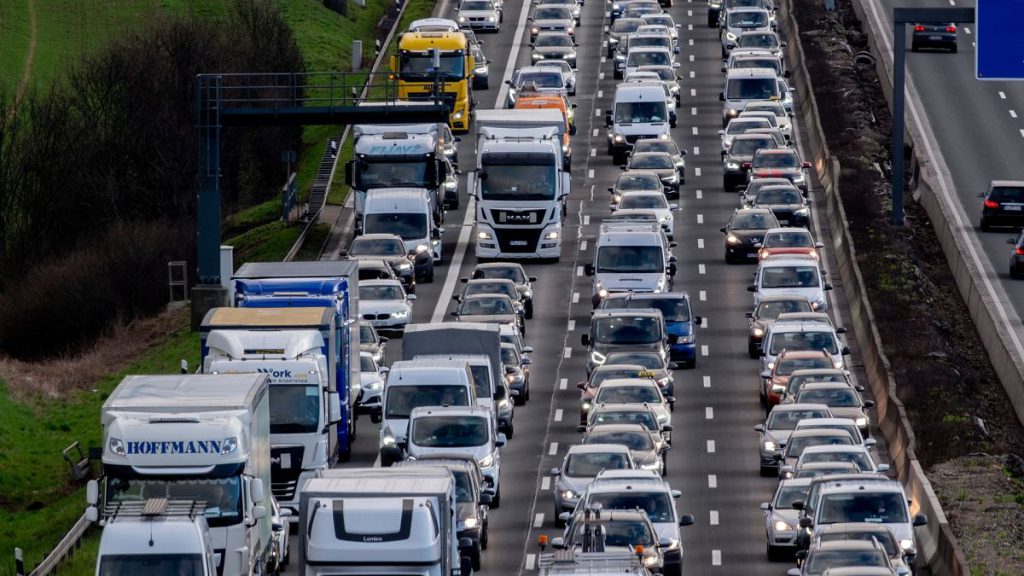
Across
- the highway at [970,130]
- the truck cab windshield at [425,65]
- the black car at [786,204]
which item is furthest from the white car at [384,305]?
the truck cab windshield at [425,65]

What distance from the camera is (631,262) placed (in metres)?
59.7

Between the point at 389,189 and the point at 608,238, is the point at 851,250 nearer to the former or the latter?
the point at 608,238

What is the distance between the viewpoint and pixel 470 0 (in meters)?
104

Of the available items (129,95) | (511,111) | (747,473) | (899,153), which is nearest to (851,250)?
(899,153)

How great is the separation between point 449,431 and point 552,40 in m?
53.8

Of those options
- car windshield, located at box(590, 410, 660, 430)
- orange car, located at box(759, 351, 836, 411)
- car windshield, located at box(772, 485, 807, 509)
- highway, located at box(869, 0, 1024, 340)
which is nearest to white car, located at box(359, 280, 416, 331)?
orange car, located at box(759, 351, 836, 411)

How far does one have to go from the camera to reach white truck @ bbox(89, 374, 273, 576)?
33.8m

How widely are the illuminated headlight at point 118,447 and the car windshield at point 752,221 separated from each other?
112 feet

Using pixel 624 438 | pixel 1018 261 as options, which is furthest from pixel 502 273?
pixel 624 438

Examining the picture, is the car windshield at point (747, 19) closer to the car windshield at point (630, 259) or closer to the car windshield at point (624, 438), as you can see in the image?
the car windshield at point (630, 259)

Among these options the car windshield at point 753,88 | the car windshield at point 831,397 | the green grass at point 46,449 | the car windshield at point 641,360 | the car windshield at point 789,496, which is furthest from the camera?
the car windshield at point 753,88

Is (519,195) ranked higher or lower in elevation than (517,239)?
higher

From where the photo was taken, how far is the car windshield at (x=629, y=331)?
5297cm

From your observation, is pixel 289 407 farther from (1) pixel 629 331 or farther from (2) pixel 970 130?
(2) pixel 970 130
